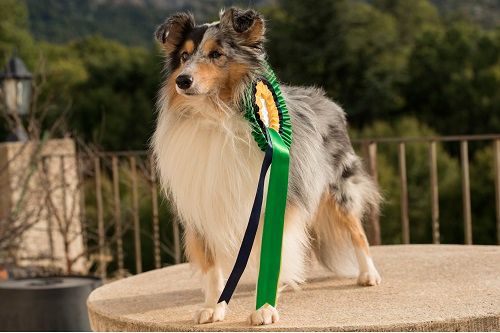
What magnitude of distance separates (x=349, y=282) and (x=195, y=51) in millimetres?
1310

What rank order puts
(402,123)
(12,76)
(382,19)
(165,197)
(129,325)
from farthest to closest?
(382,19) → (402,123) → (12,76) → (165,197) → (129,325)

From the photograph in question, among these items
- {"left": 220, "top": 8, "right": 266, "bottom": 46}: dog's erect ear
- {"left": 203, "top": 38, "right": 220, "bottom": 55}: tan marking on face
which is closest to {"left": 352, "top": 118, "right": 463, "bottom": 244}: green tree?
{"left": 220, "top": 8, "right": 266, "bottom": 46}: dog's erect ear

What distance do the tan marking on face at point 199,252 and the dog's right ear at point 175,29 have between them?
66cm

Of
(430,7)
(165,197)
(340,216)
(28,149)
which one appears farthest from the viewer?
(430,7)

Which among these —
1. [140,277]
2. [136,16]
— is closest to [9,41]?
[136,16]

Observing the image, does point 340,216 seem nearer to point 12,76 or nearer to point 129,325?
point 129,325

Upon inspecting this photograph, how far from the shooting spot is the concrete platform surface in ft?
7.31

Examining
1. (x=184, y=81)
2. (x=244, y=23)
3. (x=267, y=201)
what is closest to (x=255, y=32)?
(x=244, y=23)

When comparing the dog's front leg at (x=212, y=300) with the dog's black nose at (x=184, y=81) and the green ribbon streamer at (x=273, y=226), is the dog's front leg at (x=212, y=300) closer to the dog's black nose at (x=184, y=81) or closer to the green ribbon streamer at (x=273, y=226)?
the green ribbon streamer at (x=273, y=226)

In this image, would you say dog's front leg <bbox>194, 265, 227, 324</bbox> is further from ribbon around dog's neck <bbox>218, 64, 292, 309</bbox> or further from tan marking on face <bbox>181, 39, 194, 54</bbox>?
tan marking on face <bbox>181, 39, 194, 54</bbox>

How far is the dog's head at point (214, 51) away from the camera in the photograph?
2252mm

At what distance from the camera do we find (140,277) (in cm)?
356

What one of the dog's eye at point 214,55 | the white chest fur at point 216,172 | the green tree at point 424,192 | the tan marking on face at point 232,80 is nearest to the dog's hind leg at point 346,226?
the white chest fur at point 216,172

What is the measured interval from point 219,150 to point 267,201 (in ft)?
0.77
